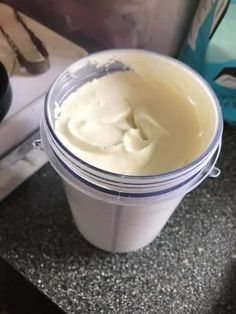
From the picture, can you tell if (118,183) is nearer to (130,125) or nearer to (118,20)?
(130,125)

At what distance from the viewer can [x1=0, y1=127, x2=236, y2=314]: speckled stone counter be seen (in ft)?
1.78

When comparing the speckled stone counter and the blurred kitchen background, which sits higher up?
the blurred kitchen background

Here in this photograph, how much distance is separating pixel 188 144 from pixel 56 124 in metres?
0.12

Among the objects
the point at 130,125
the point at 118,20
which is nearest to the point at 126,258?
the point at 130,125

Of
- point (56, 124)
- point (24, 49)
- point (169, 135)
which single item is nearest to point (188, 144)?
point (169, 135)

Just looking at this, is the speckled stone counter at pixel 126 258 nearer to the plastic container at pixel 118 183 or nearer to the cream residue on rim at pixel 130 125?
the plastic container at pixel 118 183

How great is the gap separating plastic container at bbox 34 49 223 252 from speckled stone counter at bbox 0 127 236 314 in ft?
0.07

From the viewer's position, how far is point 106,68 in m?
0.56

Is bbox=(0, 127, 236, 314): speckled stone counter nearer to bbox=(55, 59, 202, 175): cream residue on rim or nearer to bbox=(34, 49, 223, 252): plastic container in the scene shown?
bbox=(34, 49, 223, 252): plastic container

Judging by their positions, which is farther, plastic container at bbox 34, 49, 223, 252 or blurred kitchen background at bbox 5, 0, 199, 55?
blurred kitchen background at bbox 5, 0, 199, 55

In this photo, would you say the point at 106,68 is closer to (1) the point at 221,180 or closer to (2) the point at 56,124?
(2) the point at 56,124

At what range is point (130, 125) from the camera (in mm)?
521

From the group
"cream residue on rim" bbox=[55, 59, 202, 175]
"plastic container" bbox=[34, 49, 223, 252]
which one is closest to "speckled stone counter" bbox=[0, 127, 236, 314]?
"plastic container" bbox=[34, 49, 223, 252]

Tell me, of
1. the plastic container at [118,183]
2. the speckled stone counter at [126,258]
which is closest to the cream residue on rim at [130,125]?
the plastic container at [118,183]
